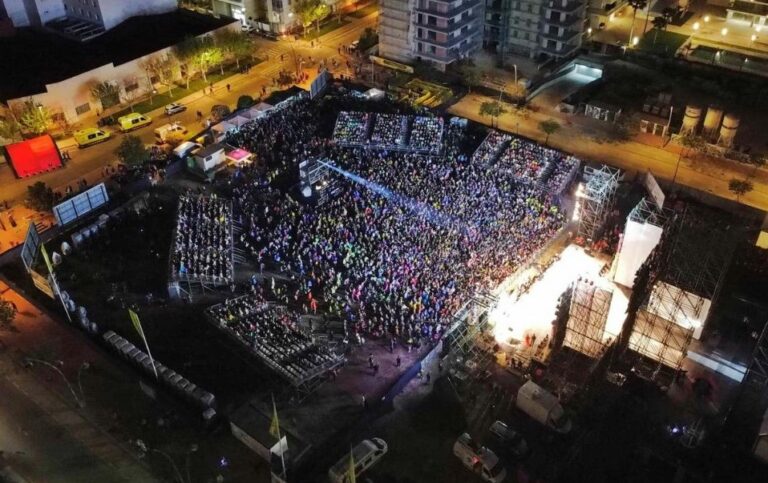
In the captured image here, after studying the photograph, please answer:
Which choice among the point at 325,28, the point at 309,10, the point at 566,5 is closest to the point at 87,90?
the point at 309,10

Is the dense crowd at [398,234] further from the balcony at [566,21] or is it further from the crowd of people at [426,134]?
the balcony at [566,21]

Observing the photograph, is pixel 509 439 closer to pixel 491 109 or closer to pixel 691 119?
pixel 491 109

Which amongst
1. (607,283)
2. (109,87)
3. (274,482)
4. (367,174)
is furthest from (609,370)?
(109,87)

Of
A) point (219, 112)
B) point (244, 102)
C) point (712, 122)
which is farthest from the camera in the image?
point (244, 102)

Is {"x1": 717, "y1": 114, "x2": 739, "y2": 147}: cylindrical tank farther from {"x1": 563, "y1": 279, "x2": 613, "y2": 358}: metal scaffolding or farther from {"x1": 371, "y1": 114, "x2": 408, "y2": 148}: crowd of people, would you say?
{"x1": 563, "y1": 279, "x2": 613, "y2": 358}: metal scaffolding

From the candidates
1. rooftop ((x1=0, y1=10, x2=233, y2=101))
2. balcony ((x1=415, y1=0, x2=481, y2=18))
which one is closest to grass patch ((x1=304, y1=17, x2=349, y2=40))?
rooftop ((x1=0, y1=10, x2=233, y2=101))
